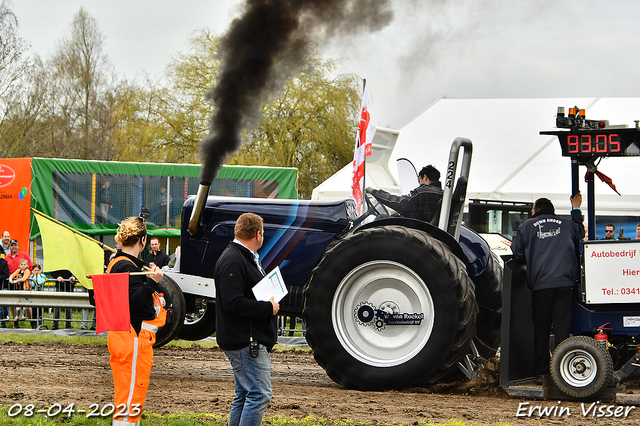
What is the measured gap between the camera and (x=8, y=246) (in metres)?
13.6

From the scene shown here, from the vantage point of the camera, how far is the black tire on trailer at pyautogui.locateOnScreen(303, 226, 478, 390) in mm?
6109

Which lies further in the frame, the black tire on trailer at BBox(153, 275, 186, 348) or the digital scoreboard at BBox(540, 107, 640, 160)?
the black tire on trailer at BBox(153, 275, 186, 348)

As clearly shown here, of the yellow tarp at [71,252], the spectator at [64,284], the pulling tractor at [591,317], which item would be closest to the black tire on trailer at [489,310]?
the pulling tractor at [591,317]

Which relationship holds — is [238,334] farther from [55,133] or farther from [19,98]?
[55,133]

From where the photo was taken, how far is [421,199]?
7.02 meters

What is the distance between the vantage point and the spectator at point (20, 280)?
42.0 ft

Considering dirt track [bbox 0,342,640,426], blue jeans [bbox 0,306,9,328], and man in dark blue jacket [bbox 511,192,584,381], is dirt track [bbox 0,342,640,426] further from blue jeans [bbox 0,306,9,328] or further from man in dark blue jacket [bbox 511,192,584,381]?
blue jeans [bbox 0,306,9,328]

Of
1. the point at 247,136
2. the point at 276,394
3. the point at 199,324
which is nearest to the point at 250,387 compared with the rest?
the point at 276,394

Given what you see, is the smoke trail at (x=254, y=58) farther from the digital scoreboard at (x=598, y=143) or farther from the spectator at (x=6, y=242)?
the spectator at (x=6, y=242)

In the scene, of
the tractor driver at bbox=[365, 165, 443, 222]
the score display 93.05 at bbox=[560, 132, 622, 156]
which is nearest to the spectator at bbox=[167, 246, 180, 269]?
the tractor driver at bbox=[365, 165, 443, 222]

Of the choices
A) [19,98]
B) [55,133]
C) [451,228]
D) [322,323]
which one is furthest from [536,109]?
[55,133]

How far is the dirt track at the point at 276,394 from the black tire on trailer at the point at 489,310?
3.15ft

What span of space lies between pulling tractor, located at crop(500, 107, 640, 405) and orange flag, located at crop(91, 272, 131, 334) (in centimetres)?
323

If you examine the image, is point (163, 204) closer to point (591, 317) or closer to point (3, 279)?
point (3, 279)
